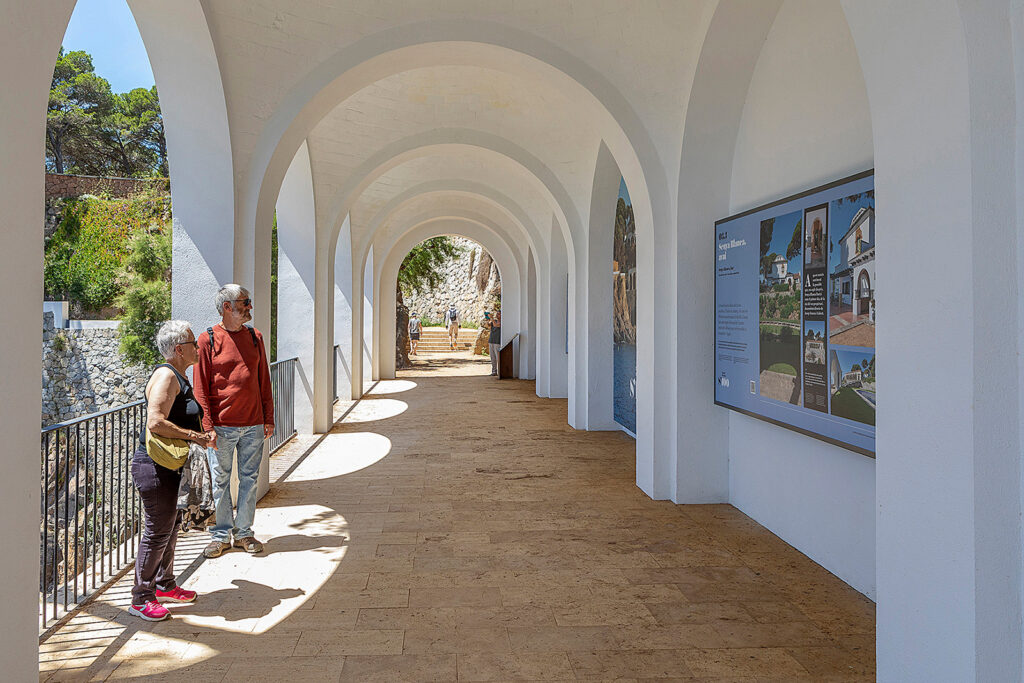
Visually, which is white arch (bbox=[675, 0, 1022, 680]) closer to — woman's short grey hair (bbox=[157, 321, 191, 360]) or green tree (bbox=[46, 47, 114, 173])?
woman's short grey hair (bbox=[157, 321, 191, 360])

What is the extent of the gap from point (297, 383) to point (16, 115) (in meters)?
7.11

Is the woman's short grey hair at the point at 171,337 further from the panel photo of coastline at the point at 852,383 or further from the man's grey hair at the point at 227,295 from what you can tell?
the panel photo of coastline at the point at 852,383

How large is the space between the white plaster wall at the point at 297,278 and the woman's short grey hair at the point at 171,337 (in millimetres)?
5295

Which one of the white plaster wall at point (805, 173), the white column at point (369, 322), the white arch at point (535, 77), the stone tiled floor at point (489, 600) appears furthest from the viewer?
the white column at point (369, 322)

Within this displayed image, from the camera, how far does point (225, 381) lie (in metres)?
4.23

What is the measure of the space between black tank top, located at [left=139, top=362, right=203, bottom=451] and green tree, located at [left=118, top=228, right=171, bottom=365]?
23.0 metres

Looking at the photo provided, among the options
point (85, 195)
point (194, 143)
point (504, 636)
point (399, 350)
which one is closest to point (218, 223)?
point (194, 143)

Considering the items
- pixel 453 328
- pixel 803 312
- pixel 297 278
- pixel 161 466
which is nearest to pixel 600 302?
pixel 297 278

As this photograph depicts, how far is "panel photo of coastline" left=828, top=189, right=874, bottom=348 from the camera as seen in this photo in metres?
3.48

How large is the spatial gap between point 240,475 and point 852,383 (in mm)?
3775

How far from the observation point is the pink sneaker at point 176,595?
11.8 feet

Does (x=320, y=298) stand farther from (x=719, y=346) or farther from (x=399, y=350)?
(x=399, y=350)

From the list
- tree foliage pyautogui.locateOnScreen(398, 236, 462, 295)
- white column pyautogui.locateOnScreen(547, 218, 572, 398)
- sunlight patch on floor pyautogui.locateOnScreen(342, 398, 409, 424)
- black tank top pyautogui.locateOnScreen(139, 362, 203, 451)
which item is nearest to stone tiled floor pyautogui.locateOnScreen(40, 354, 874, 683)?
black tank top pyautogui.locateOnScreen(139, 362, 203, 451)

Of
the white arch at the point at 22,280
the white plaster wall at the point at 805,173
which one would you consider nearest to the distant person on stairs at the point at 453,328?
the white plaster wall at the point at 805,173
